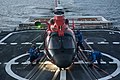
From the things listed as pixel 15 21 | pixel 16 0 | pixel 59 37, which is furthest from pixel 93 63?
pixel 16 0

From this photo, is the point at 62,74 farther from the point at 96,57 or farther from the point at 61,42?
the point at 96,57

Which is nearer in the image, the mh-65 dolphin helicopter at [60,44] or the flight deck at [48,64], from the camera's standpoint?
the mh-65 dolphin helicopter at [60,44]

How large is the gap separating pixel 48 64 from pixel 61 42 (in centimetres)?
384

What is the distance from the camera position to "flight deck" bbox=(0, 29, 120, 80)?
21.0 meters

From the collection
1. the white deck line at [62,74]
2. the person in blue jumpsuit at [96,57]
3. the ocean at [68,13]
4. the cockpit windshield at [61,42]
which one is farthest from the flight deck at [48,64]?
the ocean at [68,13]

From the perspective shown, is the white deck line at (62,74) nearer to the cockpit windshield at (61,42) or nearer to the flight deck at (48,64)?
the flight deck at (48,64)

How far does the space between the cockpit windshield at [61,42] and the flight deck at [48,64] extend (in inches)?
93.0

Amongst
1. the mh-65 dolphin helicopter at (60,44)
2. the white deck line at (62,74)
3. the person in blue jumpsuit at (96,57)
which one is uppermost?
the mh-65 dolphin helicopter at (60,44)

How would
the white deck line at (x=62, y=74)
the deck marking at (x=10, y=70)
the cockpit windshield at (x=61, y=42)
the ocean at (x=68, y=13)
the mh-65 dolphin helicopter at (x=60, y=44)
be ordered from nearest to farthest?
the mh-65 dolphin helicopter at (x=60, y=44) < the white deck line at (x=62, y=74) < the cockpit windshield at (x=61, y=42) < the deck marking at (x=10, y=70) < the ocean at (x=68, y=13)

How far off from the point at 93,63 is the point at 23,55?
301 inches

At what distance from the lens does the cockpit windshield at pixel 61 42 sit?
20.6m

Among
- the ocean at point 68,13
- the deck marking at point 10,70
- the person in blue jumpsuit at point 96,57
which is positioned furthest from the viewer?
the ocean at point 68,13

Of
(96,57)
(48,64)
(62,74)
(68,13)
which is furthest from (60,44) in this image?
(68,13)

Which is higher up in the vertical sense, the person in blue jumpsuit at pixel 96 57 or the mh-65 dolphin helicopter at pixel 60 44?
the mh-65 dolphin helicopter at pixel 60 44
